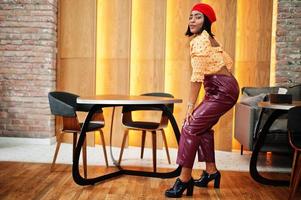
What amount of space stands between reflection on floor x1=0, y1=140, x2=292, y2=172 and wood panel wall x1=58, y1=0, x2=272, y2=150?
1.37 ft

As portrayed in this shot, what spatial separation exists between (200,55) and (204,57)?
0.13 ft

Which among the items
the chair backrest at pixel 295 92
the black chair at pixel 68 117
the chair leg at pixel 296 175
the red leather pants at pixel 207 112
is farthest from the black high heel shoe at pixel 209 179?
the chair backrest at pixel 295 92

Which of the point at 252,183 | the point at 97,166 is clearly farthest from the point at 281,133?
the point at 97,166

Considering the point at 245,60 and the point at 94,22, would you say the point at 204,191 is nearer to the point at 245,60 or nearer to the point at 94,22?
the point at 245,60

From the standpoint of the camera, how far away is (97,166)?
400 cm

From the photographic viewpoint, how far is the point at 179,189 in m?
2.95

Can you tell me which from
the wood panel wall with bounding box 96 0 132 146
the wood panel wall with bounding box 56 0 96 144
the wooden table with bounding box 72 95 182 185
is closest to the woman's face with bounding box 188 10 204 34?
the wooden table with bounding box 72 95 182 185

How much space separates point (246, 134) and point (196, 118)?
4.70 ft

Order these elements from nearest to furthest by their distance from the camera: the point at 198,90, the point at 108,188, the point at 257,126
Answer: the point at 198,90 → the point at 108,188 → the point at 257,126

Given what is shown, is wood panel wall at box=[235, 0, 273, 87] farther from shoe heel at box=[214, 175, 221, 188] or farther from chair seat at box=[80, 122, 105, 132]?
chair seat at box=[80, 122, 105, 132]

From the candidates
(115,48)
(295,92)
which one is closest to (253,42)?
(295,92)

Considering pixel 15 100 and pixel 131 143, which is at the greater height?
pixel 15 100

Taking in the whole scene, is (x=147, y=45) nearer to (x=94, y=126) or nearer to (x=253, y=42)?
(x=253, y=42)

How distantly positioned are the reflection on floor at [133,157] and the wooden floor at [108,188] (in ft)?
1.51
